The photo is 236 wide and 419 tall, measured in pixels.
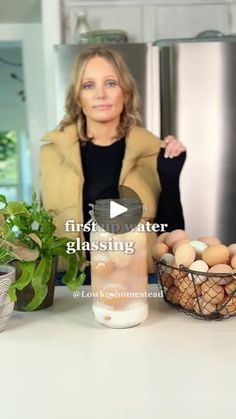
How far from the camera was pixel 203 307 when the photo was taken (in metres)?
0.66

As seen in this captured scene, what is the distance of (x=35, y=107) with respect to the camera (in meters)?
2.06

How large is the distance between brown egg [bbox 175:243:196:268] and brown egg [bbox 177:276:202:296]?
0.07 feet

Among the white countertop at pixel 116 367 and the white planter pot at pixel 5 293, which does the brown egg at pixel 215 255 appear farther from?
the white planter pot at pixel 5 293

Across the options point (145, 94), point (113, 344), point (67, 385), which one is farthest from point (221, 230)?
point (67, 385)

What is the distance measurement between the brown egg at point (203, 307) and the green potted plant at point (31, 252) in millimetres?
156

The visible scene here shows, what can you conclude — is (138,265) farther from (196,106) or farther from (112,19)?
(112,19)

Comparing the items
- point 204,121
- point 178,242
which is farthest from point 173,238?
point 204,121

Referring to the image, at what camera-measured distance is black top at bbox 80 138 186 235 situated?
1079 millimetres

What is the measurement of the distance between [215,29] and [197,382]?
1.65 m

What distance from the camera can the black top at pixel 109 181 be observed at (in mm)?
1079

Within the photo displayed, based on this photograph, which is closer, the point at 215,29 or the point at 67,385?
the point at 67,385

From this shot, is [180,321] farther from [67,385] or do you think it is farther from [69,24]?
[69,24]

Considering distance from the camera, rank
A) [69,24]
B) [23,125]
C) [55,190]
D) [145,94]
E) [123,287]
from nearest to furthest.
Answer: [123,287] < [55,190] < [145,94] < [69,24] < [23,125]

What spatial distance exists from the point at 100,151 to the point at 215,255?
0.52 metres
